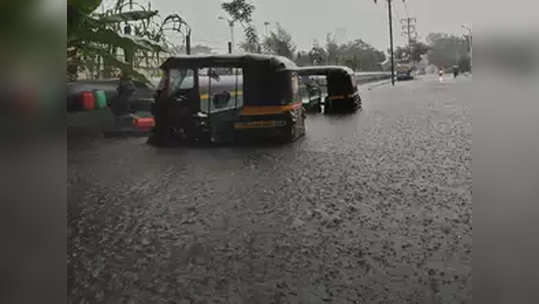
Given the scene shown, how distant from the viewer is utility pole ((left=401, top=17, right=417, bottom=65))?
1720 millimetres

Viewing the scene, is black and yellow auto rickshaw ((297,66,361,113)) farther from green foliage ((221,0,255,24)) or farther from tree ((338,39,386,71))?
green foliage ((221,0,255,24))

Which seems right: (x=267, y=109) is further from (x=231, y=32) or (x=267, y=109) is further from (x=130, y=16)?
(x=130, y=16)

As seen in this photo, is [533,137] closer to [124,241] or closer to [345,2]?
[345,2]

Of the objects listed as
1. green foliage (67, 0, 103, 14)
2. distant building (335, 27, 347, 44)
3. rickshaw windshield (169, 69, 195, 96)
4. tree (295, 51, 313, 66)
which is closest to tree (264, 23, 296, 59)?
tree (295, 51, 313, 66)

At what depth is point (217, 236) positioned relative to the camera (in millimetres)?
1653

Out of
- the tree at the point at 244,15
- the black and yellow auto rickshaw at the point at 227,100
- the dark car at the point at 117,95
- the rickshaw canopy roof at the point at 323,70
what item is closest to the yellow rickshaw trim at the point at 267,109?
the black and yellow auto rickshaw at the point at 227,100

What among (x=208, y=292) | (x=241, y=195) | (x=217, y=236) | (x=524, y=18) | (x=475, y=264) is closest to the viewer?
(x=524, y=18)

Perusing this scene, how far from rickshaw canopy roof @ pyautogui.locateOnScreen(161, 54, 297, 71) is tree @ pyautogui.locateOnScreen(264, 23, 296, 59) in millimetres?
28

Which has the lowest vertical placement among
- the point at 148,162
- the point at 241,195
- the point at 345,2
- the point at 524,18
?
the point at 241,195

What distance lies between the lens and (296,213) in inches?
66.5

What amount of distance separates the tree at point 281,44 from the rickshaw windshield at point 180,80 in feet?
0.93

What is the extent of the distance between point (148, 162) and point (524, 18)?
1211 mm

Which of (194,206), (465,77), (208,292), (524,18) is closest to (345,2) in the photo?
(465,77)

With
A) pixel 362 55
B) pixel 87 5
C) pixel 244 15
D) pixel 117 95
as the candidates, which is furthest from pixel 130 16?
pixel 362 55
